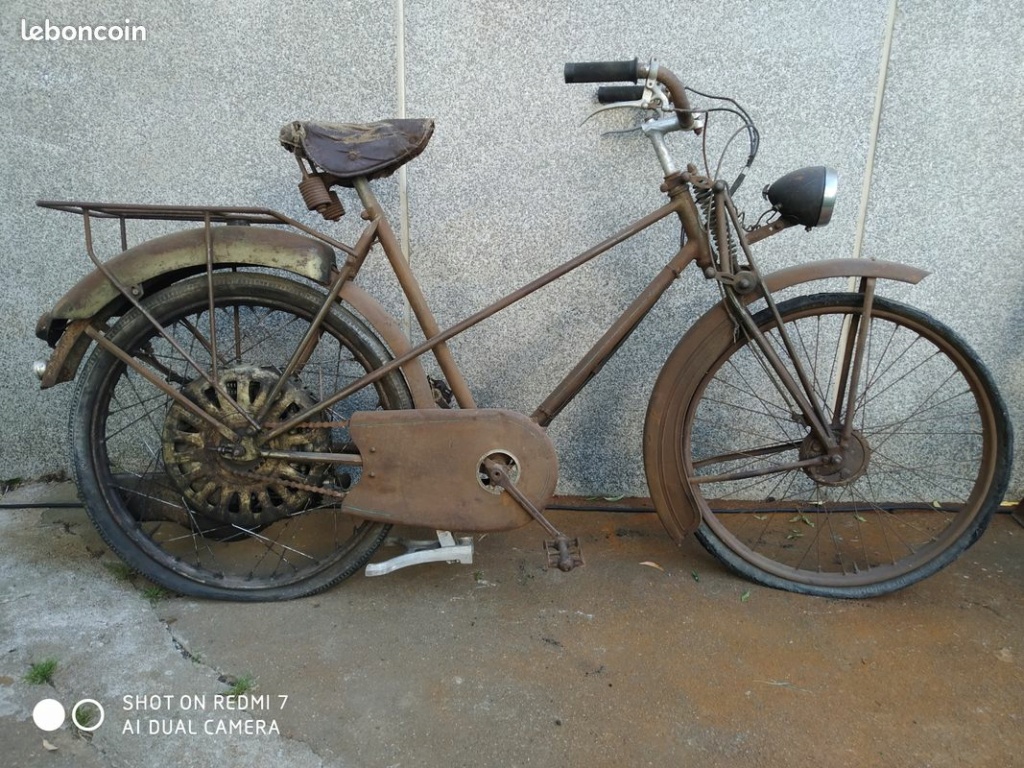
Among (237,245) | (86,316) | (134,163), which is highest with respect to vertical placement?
(134,163)

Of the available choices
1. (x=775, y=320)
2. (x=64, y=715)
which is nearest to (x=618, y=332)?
(x=775, y=320)

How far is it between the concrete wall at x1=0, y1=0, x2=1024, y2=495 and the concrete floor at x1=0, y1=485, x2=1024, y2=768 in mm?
1129

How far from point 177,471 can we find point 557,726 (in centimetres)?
160

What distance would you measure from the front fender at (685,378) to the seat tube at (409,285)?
73 cm

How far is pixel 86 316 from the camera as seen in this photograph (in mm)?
2377

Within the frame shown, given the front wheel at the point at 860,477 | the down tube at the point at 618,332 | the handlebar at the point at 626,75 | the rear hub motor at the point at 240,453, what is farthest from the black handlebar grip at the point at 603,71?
the rear hub motor at the point at 240,453

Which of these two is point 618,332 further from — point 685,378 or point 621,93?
point 621,93

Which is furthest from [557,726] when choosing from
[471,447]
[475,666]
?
[471,447]

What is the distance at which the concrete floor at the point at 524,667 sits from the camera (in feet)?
6.34

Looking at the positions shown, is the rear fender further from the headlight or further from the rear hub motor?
the headlight

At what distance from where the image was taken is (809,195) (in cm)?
229

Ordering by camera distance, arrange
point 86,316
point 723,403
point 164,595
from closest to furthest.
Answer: point 86,316 < point 164,595 < point 723,403

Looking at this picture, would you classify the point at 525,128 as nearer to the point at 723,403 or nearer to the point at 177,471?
the point at 723,403

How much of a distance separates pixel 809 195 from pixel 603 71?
80cm
